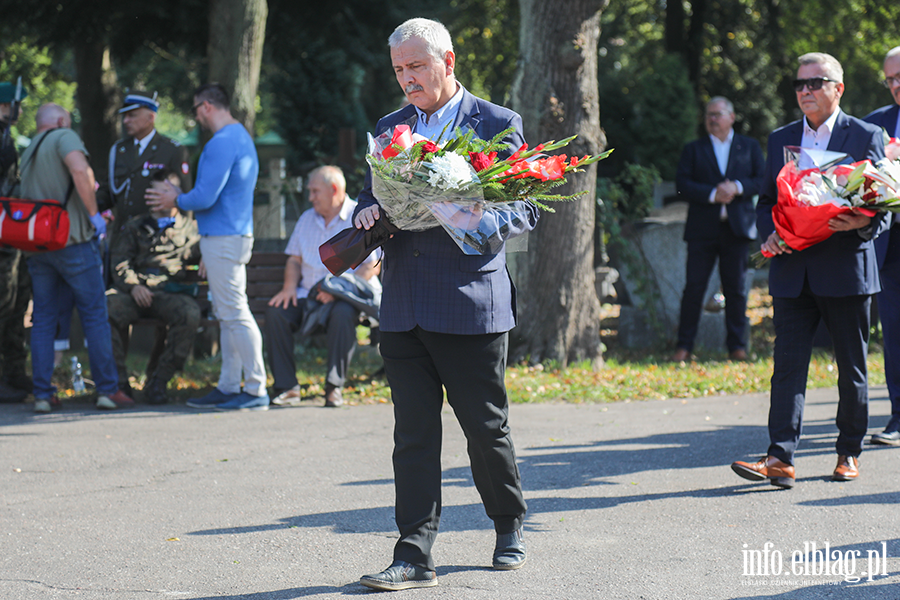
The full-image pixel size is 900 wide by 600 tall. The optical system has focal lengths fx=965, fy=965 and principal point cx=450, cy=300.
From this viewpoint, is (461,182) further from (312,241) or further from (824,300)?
(312,241)

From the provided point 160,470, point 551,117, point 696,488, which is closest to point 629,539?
point 696,488

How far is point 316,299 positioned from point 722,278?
4152 mm

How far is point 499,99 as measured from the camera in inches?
1166

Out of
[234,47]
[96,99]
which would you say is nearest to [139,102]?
[234,47]

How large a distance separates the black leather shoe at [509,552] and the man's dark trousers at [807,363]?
6.06 ft

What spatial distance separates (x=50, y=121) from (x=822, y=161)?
18.4 ft

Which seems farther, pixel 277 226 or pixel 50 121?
pixel 277 226

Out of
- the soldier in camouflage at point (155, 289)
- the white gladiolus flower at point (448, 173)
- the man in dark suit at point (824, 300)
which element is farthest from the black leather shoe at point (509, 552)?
the soldier in camouflage at point (155, 289)

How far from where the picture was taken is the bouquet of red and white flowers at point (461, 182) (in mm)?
3451

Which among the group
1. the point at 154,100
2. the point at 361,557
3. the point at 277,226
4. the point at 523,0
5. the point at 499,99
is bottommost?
the point at 361,557

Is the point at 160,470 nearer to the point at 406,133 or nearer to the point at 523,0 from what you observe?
the point at 406,133

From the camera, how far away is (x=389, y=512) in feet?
15.6

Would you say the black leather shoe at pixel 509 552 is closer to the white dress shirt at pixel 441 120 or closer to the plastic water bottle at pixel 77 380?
the white dress shirt at pixel 441 120

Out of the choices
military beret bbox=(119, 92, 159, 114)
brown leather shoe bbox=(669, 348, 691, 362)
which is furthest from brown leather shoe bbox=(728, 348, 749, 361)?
military beret bbox=(119, 92, 159, 114)
